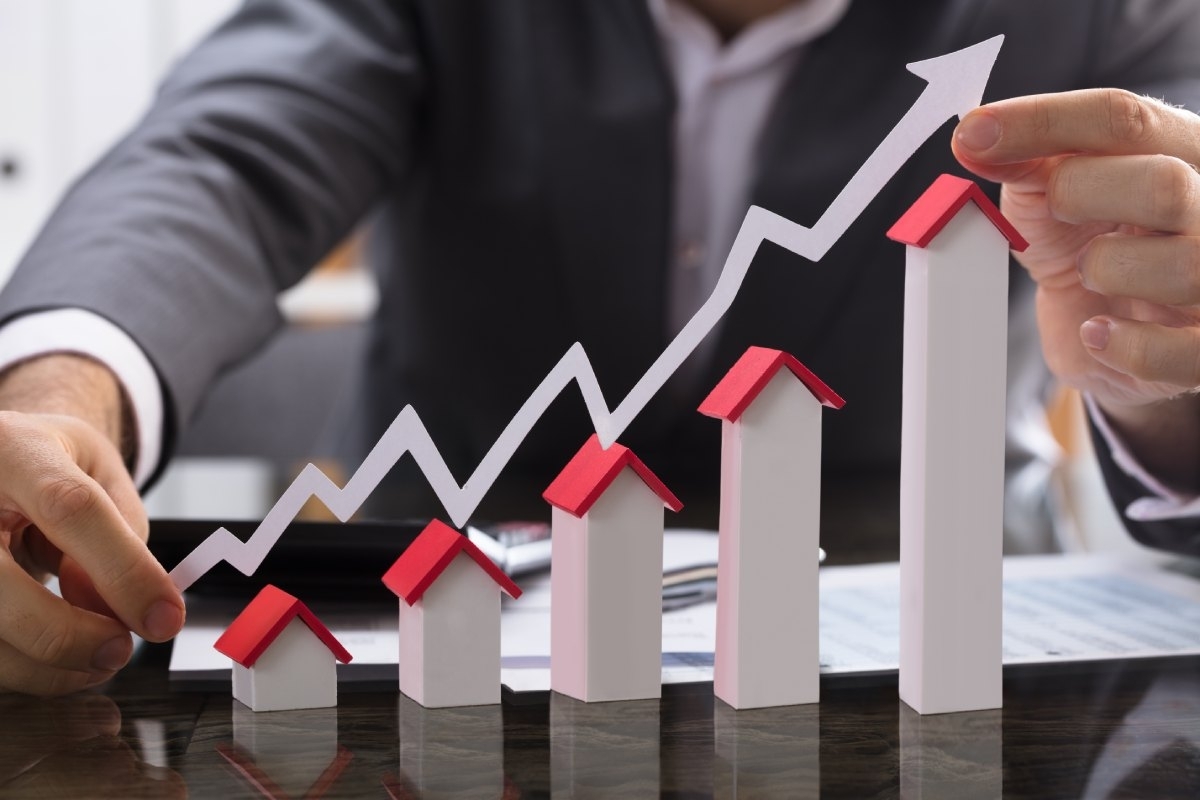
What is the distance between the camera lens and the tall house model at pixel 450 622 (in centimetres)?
61

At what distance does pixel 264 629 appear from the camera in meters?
0.60

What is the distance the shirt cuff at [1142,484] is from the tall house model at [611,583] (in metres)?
0.38

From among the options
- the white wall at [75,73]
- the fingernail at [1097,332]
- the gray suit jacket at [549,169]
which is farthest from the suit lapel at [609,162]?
the white wall at [75,73]

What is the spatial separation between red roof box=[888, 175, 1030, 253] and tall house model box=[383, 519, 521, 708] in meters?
0.27

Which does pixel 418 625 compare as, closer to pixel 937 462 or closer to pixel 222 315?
pixel 937 462

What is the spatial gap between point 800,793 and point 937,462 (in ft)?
0.62

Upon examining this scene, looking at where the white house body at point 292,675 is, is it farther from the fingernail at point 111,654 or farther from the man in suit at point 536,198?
the man in suit at point 536,198

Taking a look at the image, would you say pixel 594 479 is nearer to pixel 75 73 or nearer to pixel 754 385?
pixel 754 385

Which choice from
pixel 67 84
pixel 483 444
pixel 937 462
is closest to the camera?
pixel 937 462

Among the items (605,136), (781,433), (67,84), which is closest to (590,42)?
(605,136)

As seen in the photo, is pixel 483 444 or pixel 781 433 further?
pixel 483 444

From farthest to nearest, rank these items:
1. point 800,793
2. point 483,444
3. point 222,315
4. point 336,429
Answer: point 336,429 → point 483,444 → point 222,315 → point 800,793

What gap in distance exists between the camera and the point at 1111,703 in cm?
60

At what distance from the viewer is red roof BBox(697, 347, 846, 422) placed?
23.5 inches
